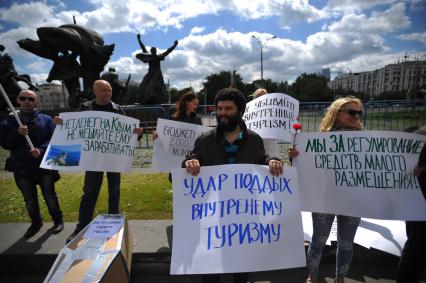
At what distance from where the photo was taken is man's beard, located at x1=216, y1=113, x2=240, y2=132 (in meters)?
2.39

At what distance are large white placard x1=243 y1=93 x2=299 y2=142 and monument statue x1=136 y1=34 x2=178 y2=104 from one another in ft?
53.6

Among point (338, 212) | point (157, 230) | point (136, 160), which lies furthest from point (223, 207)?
point (136, 160)

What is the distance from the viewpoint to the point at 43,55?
20.8m

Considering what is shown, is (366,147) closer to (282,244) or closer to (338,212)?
(338,212)

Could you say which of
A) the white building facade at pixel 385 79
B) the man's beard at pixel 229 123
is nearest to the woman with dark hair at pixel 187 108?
the man's beard at pixel 229 123

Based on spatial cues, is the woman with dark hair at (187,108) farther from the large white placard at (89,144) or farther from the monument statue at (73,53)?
the monument statue at (73,53)

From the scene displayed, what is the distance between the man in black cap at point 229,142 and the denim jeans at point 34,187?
244 centimetres

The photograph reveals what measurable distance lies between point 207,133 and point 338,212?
1.33 m

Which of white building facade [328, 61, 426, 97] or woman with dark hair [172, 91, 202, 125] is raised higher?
white building facade [328, 61, 426, 97]

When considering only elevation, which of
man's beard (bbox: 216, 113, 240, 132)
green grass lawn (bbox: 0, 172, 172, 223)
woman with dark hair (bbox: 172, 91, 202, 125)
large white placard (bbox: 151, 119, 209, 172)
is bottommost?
green grass lawn (bbox: 0, 172, 172, 223)

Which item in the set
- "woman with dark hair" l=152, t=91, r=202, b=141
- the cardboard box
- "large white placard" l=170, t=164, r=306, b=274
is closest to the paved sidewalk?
the cardboard box

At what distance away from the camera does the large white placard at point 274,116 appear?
4.13 meters

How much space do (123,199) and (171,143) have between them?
6.18 ft

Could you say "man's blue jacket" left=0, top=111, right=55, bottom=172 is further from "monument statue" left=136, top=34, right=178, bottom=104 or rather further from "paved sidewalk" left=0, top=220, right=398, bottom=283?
"monument statue" left=136, top=34, right=178, bottom=104
